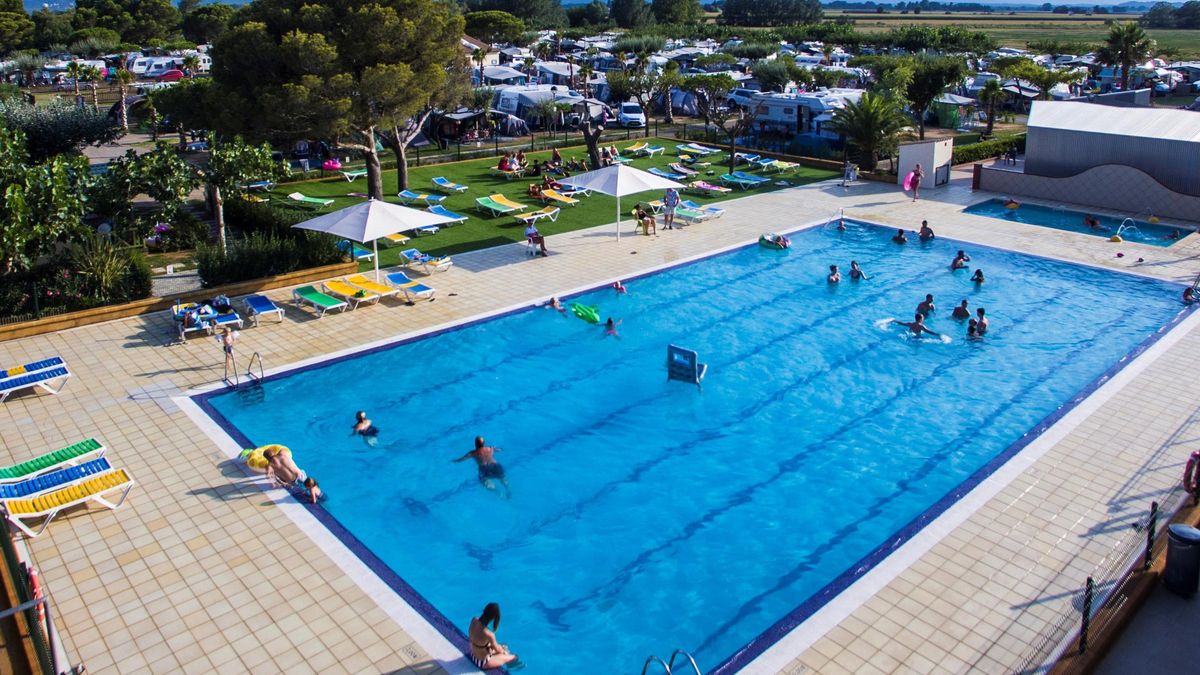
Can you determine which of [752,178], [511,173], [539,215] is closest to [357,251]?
[539,215]

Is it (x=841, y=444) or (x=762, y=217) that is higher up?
(x=762, y=217)

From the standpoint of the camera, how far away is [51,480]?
36.5 feet

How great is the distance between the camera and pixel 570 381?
1605cm

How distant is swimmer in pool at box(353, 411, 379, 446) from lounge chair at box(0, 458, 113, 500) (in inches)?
138

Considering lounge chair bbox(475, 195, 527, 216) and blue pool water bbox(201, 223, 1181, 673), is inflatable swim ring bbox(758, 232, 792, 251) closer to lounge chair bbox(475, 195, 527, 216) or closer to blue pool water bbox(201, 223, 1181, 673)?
blue pool water bbox(201, 223, 1181, 673)

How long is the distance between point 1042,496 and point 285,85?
61.1 ft

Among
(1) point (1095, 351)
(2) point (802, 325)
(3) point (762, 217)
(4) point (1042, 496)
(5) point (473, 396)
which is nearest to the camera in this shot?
(4) point (1042, 496)

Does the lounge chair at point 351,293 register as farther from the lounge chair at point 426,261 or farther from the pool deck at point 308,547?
the lounge chair at point 426,261

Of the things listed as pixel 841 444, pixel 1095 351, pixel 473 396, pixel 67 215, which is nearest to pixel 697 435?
pixel 841 444

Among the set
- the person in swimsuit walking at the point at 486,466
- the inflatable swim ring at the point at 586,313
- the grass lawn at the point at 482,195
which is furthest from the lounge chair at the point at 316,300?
the person in swimsuit walking at the point at 486,466

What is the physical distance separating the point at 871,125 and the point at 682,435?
20.6 m

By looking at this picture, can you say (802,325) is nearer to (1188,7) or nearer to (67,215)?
(67,215)

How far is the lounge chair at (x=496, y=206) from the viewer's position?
26.0 meters

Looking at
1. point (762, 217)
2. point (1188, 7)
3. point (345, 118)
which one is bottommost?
point (762, 217)
